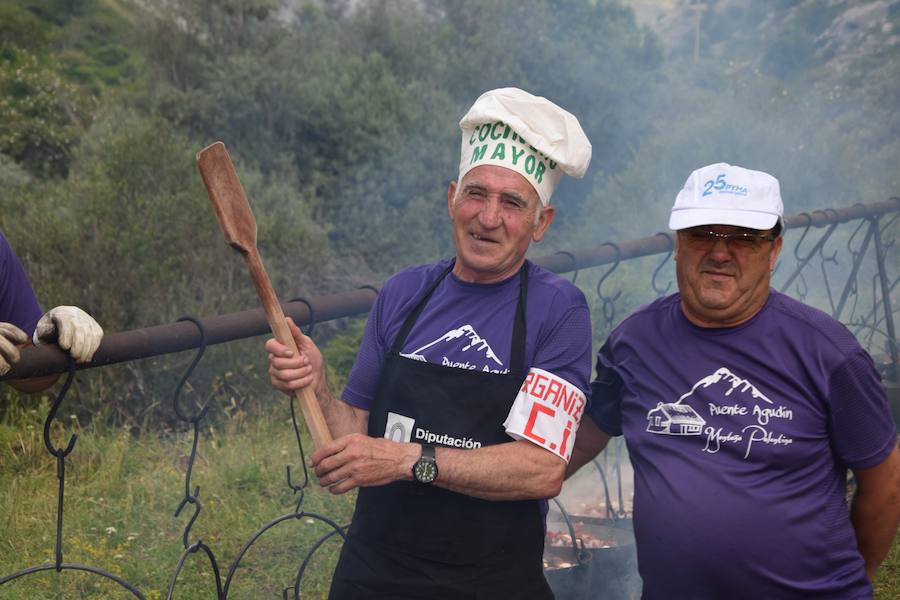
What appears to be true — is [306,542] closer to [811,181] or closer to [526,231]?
[526,231]

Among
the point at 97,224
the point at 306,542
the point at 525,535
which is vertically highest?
the point at 97,224

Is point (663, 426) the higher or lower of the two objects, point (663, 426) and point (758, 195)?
the lower

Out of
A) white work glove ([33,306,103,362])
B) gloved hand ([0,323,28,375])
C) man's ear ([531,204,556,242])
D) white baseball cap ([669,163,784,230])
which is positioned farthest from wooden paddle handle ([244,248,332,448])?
white baseball cap ([669,163,784,230])

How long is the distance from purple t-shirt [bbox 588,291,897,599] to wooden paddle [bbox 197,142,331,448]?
80cm

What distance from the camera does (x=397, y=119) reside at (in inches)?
627

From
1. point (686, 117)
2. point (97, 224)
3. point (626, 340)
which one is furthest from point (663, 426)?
point (686, 117)

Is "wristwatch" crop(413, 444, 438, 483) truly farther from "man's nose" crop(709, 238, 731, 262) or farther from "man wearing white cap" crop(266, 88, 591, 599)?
"man's nose" crop(709, 238, 731, 262)

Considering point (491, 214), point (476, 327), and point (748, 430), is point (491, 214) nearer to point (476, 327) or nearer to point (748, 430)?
point (476, 327)

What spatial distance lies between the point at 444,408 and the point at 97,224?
7470mm

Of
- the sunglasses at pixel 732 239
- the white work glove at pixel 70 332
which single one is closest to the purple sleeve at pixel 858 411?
the sunglasses at pixel 732 239

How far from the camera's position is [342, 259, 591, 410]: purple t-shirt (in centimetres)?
196

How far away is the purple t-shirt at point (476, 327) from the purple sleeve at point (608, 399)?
0.26m

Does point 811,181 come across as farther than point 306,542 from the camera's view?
Yes

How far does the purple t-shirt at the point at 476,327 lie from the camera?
1.96m
